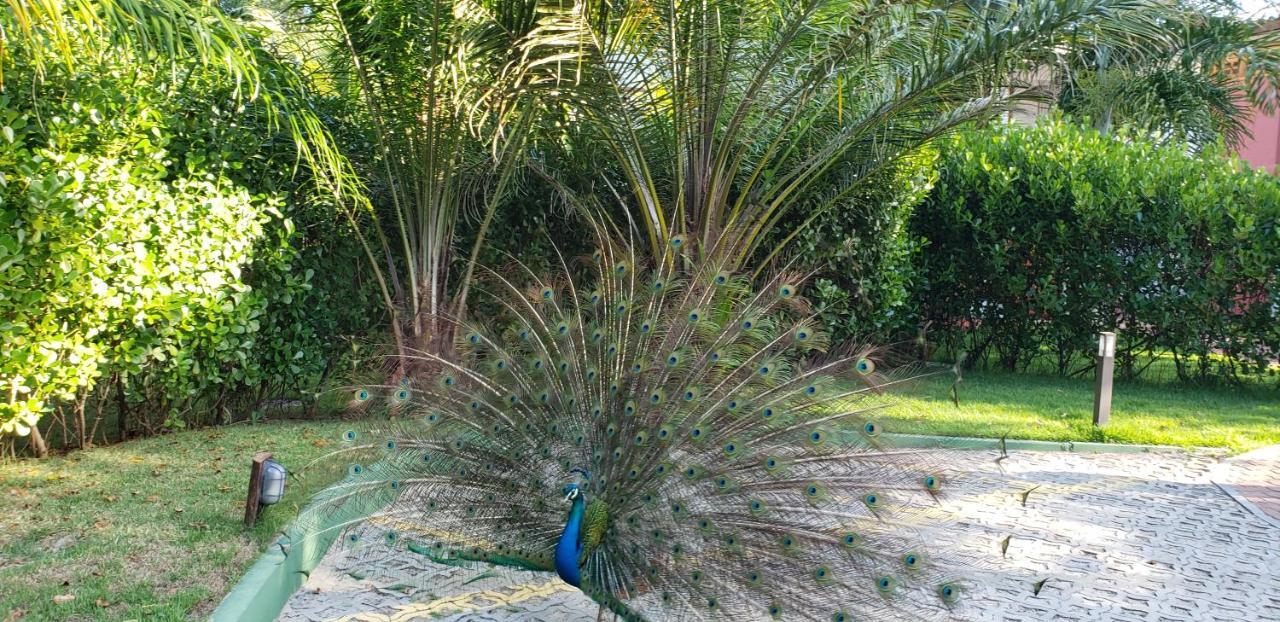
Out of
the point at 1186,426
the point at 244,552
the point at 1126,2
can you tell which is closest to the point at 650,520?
the point at 244,552

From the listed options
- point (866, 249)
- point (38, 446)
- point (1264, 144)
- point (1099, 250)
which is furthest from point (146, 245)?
point (1264, 144)

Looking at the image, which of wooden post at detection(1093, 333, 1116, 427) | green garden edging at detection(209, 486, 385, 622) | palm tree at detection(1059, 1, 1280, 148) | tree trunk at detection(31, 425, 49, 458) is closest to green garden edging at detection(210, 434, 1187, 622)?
green garden edging at detection(209, 486, 385, 622)

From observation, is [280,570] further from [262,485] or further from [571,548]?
[571,548]

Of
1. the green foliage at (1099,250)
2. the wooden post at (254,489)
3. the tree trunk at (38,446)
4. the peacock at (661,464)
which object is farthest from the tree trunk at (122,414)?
the green foliage at (1099,250)

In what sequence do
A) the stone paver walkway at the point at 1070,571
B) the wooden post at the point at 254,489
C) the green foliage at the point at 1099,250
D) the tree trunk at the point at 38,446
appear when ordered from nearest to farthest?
the stone paver walkway at the point at 1070,571, the wooden post at the point at 254,489, the tree trunk at the point at 38,446, the green foliage at the point at 1099,250

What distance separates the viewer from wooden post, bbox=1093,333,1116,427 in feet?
30.3

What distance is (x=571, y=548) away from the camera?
13.0 feet

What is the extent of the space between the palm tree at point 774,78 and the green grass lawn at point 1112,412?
95.5 inches

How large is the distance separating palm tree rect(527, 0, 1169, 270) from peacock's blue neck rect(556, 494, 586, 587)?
3906 mm

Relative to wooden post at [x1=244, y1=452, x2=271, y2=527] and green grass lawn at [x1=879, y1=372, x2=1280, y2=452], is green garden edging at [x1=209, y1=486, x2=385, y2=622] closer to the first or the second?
wooden post at [x1=244, y1=452, x2=271, y2=527]

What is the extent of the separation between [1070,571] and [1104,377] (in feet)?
Answer: 13.6

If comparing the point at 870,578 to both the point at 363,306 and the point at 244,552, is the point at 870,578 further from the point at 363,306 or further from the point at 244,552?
the point at 363,306

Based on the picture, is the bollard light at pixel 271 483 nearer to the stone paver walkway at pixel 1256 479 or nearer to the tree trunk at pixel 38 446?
the tree trunk at pixel 38 446

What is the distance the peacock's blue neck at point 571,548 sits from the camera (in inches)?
156
